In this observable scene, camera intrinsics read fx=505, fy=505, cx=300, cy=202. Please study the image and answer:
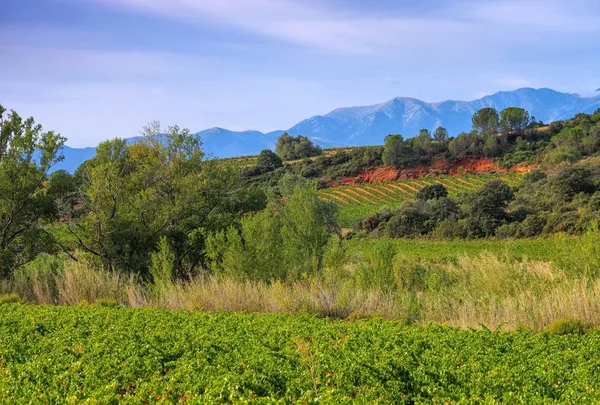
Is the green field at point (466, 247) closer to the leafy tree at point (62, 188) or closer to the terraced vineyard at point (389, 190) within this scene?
the leafy tree at point (62, 188)

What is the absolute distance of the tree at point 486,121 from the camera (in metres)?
79.1

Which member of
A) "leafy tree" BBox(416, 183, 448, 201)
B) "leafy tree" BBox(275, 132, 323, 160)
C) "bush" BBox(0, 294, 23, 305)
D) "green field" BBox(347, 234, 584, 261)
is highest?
"leafy tree" BBox(275, 132, 323, 160)

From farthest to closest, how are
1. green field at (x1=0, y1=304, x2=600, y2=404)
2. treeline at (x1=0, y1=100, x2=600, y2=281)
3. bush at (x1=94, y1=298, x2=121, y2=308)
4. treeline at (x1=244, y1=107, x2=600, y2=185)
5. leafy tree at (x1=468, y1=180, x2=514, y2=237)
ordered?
treeline at (x1=244, y1=107, x2=600, y2=185)
leafy tree at (x1=468, y1=180, x2=514, y2=237)
treeline at (x1=0, y1=100, x2=600, y2=281)
bush at (x1=94, y1=298, x2=121, y2=308)
green field at (x1=0, y1=304, x2=600, y2=404)

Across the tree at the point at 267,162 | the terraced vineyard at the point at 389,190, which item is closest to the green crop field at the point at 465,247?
the terraced vineyard at the point at 389,190

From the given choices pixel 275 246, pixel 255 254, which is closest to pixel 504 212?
pixel 275 246

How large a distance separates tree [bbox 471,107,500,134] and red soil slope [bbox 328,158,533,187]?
11121 millimetres

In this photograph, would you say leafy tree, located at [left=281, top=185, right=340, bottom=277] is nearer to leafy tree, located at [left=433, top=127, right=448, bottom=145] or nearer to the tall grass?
the tall grass

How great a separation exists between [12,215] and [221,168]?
290 inches

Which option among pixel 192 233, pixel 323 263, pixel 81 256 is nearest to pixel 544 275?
pixel 323 263

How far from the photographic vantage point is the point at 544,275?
12578mm

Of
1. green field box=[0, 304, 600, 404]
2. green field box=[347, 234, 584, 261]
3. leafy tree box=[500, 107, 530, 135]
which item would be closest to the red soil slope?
leafy tree box=[500, 107, 530, 135]

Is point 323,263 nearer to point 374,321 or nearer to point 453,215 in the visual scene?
point 374,321

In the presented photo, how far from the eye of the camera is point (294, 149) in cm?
8800

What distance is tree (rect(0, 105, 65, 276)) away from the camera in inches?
559
